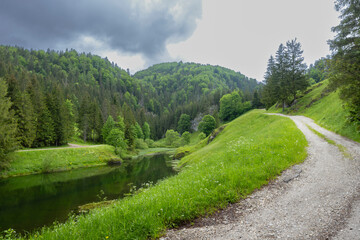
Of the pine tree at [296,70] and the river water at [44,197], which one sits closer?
the river water at [44,197]

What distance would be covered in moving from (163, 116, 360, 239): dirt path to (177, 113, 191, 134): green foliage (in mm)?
144249

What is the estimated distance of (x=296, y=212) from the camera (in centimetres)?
679

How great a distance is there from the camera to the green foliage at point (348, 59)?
54.6 ft

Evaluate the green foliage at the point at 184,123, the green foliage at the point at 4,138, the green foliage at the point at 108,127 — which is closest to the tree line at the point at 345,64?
the green foliage at the point at 4,138

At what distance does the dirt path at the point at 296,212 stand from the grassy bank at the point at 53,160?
47.0 meters

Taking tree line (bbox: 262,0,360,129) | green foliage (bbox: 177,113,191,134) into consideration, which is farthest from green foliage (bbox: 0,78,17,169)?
green foliage (bbox: 177,113,191,134)

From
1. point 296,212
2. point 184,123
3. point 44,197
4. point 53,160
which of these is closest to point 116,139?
point 53,160

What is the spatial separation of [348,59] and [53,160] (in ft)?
189

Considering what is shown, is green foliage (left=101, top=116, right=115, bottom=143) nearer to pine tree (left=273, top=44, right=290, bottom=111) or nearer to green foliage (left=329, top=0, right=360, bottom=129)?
pine tree (left=273, top=44, right=290, bottom=111)

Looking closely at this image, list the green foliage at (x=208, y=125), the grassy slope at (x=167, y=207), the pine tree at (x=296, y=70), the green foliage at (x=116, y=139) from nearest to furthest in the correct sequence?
1. the grassy slope at (x=167, y=207)
2. the pine tree at (x=296, y=70)
3. the green foliage at (x=116, y=139)
4. the green foliage at (x=208, y=125)

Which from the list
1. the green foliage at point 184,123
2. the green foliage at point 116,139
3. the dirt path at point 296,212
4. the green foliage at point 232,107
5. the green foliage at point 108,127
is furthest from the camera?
the green foliage at point 184,123

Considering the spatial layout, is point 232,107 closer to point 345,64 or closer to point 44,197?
point 345,64

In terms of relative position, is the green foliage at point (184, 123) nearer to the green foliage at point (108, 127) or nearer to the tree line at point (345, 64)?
the green foliage at point (108, 127)

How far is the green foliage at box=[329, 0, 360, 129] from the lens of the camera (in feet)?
54.6
